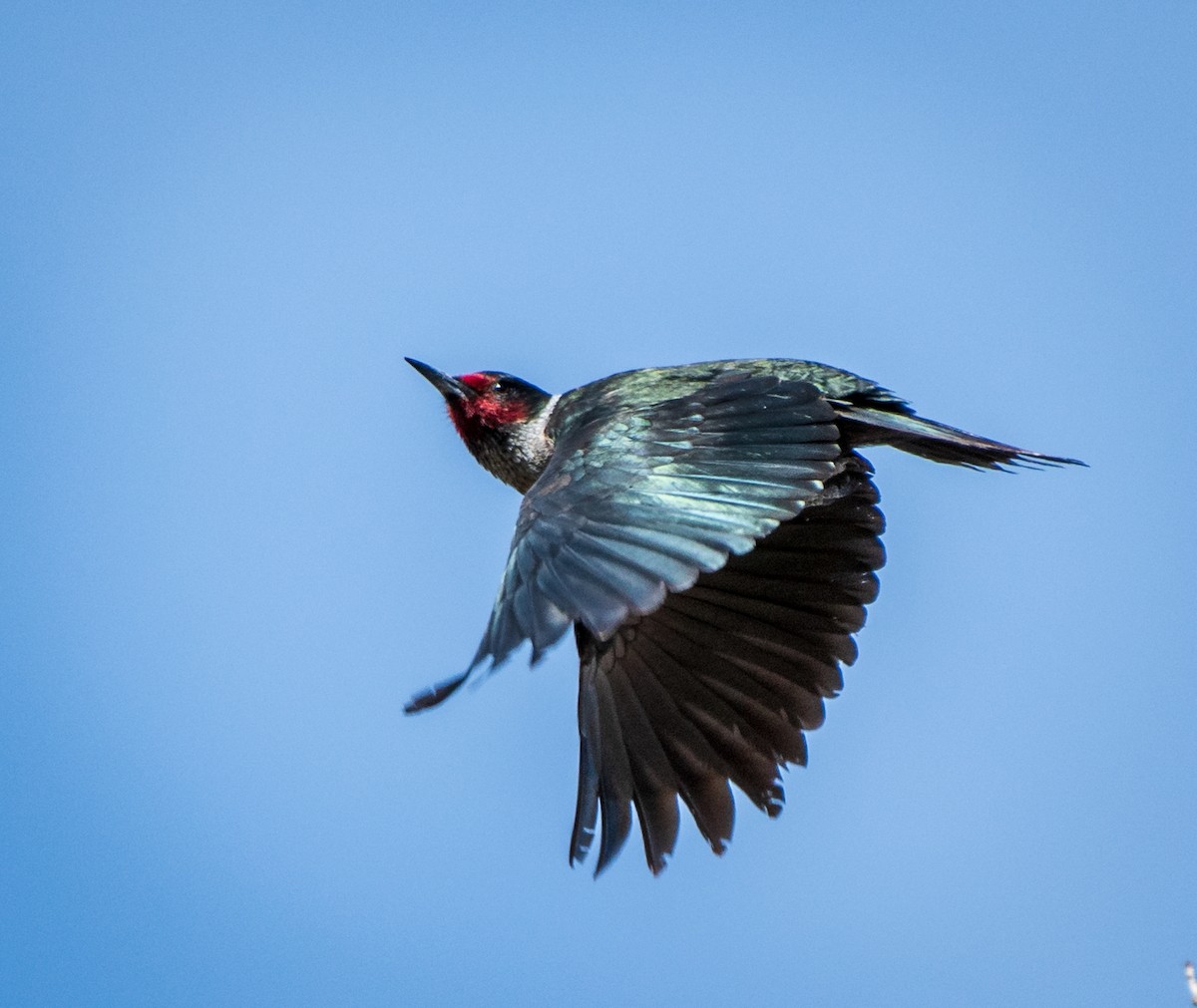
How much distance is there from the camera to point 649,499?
5184 mm

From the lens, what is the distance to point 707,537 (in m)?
4.93

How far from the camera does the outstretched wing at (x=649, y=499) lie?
4.56 meters

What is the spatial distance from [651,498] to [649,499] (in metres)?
0.01

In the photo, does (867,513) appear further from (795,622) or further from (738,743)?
(738,743)

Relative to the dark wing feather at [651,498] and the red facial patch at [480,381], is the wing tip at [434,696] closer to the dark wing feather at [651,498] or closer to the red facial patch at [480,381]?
the dark wing feather at [651,498]

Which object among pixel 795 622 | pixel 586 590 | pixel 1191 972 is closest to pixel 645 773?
pixel 795 622

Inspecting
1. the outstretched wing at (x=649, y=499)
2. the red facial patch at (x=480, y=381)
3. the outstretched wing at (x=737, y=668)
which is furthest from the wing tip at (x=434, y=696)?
the red facial patch at (x=480, y=381)

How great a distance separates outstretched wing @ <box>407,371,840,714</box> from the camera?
15.0 feet

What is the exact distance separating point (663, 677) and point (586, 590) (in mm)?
1697

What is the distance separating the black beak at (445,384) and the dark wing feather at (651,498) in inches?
46.3

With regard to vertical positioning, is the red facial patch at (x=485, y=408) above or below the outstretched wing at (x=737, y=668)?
above

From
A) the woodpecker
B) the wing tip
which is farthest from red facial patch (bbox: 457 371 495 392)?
the wing tip

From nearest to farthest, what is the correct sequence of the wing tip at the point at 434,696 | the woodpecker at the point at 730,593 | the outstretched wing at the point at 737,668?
the wing tip at the point at 434,696 → the woodpecker at the point at 730,593 → the outstretched wing at the point at 737,668

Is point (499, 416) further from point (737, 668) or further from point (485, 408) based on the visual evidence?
point (737, 668)
